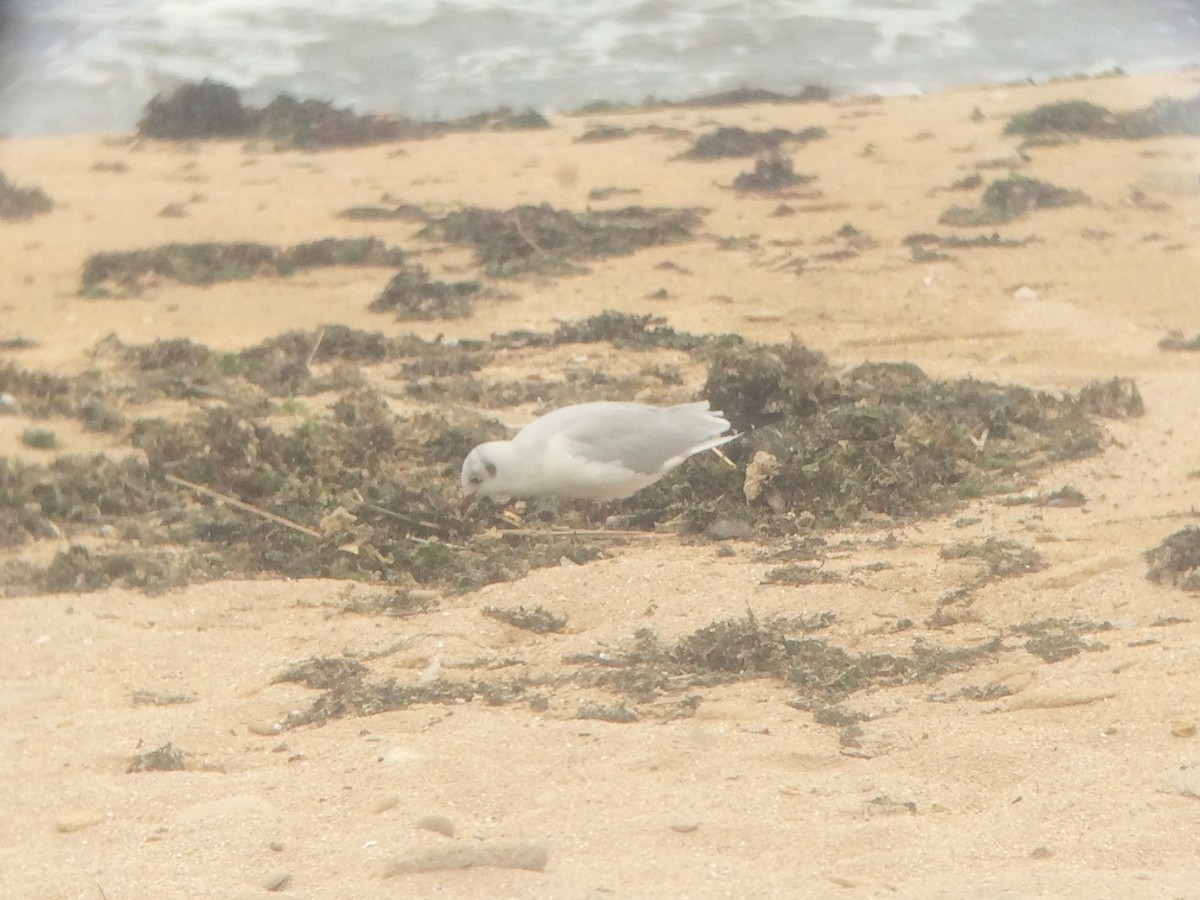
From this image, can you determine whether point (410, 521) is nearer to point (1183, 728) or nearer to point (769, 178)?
point (1183, 728)

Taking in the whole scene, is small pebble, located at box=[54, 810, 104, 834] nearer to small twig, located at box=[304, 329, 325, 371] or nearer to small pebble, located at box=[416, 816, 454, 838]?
small pebble, located at box=[416, 816, 454, 838]

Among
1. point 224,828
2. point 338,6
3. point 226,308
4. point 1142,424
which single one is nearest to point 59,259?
point 226,308

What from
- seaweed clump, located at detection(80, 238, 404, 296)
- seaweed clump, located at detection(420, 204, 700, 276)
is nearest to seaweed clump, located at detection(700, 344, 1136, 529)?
seaweed clump, located at detection(420, 204, 700, 276)

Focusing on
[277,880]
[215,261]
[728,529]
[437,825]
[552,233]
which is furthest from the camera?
[552,233]

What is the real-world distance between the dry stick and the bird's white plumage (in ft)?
1.60

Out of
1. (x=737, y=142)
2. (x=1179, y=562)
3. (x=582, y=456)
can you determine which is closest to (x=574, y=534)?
(x=582, y=456)

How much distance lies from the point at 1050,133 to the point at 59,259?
5333 millimetres

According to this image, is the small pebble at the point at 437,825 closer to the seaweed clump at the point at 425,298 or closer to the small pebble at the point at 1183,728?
the small pebble at the point at 1183,728

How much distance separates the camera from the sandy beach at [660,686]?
7.42 ft

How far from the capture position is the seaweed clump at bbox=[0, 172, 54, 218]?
8172 millimetres

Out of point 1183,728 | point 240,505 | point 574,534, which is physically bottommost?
point 574,534

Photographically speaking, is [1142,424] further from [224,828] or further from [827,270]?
[224,828]

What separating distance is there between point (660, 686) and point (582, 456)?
147 cm

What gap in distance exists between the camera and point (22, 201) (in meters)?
8.25
